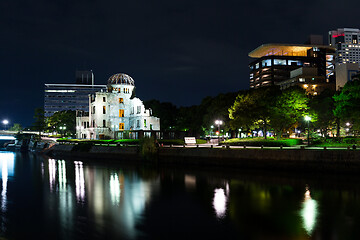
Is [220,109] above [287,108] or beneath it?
above

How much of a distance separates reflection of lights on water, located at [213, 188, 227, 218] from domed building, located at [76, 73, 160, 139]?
2209 inches

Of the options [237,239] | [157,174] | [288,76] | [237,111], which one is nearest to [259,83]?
[288,76]

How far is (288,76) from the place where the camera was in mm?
165500

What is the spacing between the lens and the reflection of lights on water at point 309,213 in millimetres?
20172

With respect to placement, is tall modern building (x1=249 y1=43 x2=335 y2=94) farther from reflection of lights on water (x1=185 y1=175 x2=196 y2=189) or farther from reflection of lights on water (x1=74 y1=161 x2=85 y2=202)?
reflection of lights on water (x1=74 y1=161 x2=85 y2=202)

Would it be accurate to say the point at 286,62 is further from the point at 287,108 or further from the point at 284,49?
the point at 287,108

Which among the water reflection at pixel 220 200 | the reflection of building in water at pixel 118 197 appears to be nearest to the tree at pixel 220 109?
the reflection of building in water at pixel 118 197

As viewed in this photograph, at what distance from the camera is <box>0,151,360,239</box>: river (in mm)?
19828

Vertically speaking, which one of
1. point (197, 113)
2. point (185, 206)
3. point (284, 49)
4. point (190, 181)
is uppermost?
point (284, 49)

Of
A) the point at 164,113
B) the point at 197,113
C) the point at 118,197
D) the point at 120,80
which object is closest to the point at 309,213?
the point at 118,197

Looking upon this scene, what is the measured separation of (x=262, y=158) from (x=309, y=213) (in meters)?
17.4

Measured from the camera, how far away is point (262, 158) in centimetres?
4047

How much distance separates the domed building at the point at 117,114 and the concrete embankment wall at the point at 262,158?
28.5 m

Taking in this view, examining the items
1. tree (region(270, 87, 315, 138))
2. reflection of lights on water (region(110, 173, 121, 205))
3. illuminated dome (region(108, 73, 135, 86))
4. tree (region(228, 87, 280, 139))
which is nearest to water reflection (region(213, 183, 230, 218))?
reflection of lights on water (region(110, 173, 121, 205))
